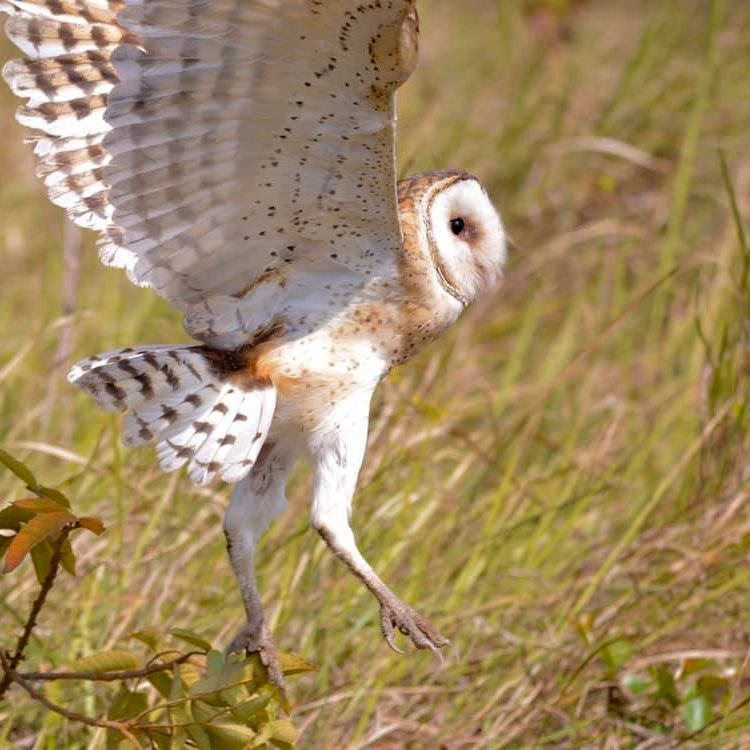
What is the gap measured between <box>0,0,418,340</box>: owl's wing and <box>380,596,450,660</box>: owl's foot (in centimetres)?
63

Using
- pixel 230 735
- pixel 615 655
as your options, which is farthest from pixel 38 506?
pixel 615 655

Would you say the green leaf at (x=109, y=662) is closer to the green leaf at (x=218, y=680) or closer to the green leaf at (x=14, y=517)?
the green leaf at (x=218, y=680)

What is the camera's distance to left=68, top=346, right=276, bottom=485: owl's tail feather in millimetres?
2715

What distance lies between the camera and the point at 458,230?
3.13 meters

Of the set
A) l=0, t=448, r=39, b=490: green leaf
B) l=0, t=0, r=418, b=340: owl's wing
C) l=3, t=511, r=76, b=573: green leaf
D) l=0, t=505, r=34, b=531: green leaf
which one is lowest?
l=0, t=505, r=34, b=531: green leaf

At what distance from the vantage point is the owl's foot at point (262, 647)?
2.67 meters

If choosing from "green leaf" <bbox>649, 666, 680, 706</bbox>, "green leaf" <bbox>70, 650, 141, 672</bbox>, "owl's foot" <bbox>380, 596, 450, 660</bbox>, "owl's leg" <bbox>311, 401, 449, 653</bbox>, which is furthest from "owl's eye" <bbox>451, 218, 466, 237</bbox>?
"green leaf" <bbox>70, 650, 141, 672</bbox>

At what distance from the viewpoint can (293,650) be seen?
338 cm

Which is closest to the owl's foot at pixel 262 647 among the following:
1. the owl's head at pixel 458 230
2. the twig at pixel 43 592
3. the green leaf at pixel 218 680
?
the green leaf at pixel 218 680

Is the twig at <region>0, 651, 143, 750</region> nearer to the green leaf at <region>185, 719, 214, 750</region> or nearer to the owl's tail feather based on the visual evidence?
the green leaf at <region>185, 719, 214, 750</region>

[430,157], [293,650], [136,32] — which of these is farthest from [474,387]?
[136,32]

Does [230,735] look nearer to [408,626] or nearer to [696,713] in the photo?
[408,626]

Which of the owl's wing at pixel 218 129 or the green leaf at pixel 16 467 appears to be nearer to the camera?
the green leaf at pixel 16 467

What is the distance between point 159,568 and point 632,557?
1100 millimetres
